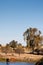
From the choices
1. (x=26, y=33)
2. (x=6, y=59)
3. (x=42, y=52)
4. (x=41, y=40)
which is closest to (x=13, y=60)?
(x=6, y=59)

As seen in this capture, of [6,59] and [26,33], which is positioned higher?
[26,33]

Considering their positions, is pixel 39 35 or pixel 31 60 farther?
pixel 39 35

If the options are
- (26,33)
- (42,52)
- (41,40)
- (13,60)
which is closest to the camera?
(13,60)

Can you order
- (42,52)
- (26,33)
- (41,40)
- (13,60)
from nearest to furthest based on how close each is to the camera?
1. (13,60)
2. (42,52)
3. (41,40)
4. (26,33)

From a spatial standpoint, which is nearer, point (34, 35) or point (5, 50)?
point (5, 50)

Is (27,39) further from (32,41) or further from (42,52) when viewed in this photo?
(42,52)

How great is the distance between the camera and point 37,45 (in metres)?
83.4

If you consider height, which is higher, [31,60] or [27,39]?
[27,39]

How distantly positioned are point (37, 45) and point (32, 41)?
249 centimetres

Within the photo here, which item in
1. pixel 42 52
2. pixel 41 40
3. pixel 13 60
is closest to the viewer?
pixel 13 60

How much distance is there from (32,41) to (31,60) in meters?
30.8

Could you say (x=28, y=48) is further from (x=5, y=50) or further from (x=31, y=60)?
(x=31, y=60)

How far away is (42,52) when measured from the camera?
6738cm

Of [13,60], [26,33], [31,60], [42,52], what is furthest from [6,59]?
[26,33]
